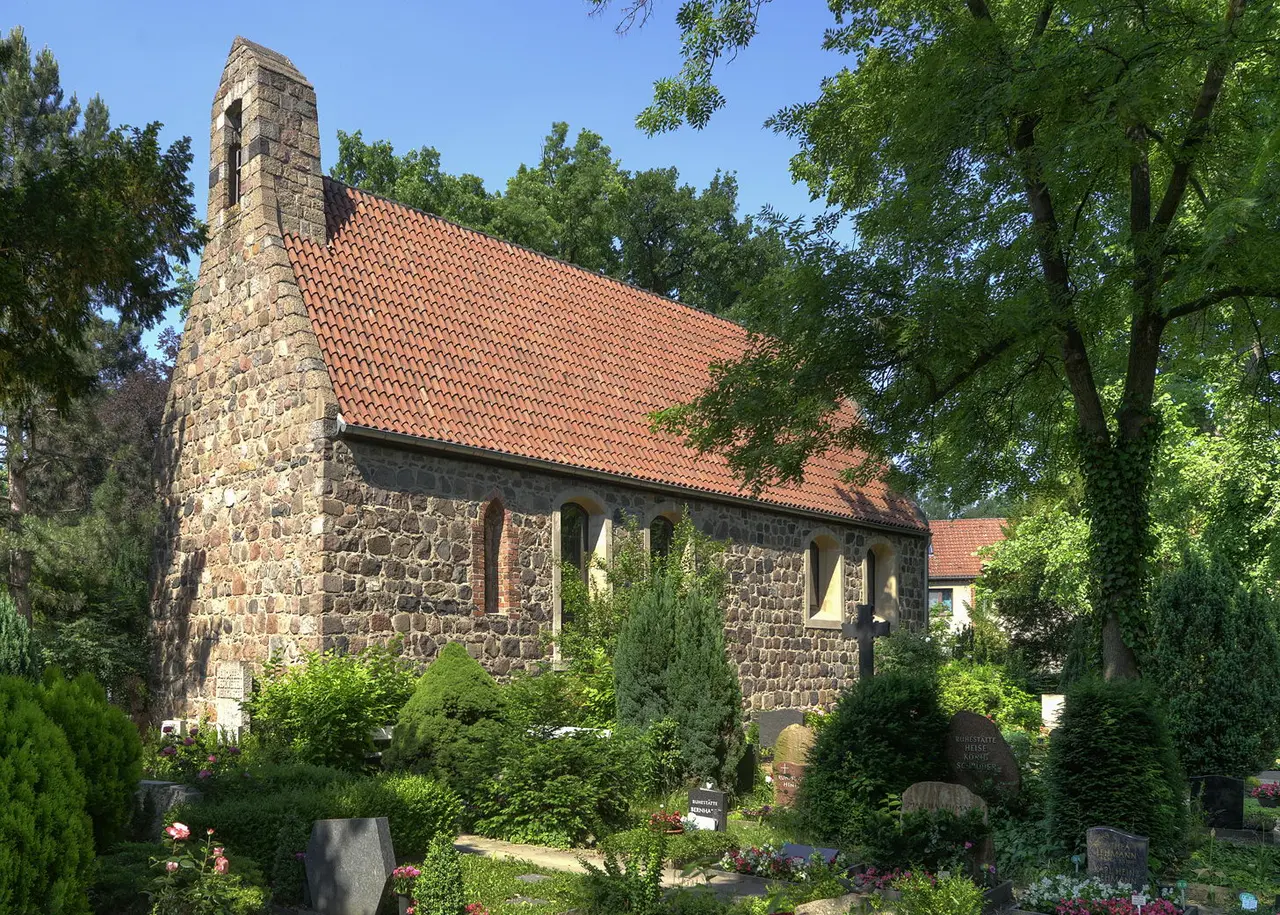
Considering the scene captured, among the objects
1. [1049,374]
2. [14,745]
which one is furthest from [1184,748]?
[14,745]

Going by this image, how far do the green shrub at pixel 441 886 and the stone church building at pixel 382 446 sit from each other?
658 cm

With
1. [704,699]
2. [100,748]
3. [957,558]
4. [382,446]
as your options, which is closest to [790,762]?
[704,699]

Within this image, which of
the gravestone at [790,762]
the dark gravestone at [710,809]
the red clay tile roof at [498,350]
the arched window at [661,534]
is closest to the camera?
the dark gravestone at [710,809]

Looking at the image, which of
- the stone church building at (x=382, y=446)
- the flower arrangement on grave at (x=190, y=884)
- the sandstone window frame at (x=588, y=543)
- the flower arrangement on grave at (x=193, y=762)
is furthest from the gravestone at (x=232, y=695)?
the flower arrangement on grave at (x=190, y=884)

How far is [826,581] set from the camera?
22.0 m

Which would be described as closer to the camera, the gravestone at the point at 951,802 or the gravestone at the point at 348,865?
the gravestone at the point at 348,865

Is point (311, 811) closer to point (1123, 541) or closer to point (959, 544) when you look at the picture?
point (1123, 541)

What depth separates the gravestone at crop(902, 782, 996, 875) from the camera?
9.55 m

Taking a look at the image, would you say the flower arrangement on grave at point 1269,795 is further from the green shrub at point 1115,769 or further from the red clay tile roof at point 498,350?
the red clay tile roof at point 498,350

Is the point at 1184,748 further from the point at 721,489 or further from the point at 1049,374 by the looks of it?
the point at 721,489

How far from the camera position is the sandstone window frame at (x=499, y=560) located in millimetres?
15914

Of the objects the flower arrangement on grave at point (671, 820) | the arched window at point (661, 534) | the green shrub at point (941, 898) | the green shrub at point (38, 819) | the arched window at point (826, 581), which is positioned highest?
the arched window at point (661, 534)

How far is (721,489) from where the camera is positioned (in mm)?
18922

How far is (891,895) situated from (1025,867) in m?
2.61
